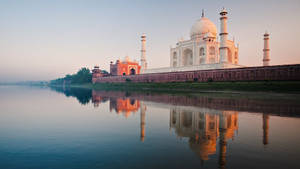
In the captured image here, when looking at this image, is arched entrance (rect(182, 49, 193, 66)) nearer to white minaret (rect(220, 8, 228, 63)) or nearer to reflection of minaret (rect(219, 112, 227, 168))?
white minaret (rect(220, 8, 228, 63))

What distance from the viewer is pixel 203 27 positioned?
34.9 meters

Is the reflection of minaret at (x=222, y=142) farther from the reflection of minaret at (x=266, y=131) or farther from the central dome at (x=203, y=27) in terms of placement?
the central dome at (x=203, y=27)

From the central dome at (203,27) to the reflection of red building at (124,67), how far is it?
23632mm

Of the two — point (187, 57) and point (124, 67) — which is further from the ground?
point (187, 57)

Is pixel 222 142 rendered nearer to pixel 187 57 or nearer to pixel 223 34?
pixel 223 34

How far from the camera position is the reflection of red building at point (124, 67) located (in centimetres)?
5222

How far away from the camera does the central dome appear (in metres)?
34.9

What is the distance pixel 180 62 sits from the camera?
3716 centimetres

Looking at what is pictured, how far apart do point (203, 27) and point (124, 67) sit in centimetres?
2605

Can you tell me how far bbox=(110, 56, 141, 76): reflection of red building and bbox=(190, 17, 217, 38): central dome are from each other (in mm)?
23632

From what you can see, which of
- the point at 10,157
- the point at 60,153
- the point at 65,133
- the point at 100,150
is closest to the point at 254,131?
the point at 100,150

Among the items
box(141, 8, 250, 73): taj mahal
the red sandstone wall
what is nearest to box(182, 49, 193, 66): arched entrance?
box(141, 8, 250, 73): taj mahal

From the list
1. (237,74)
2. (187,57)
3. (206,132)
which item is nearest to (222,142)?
(206,132)

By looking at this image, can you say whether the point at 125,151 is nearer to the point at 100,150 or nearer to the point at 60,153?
the point at 100,150
